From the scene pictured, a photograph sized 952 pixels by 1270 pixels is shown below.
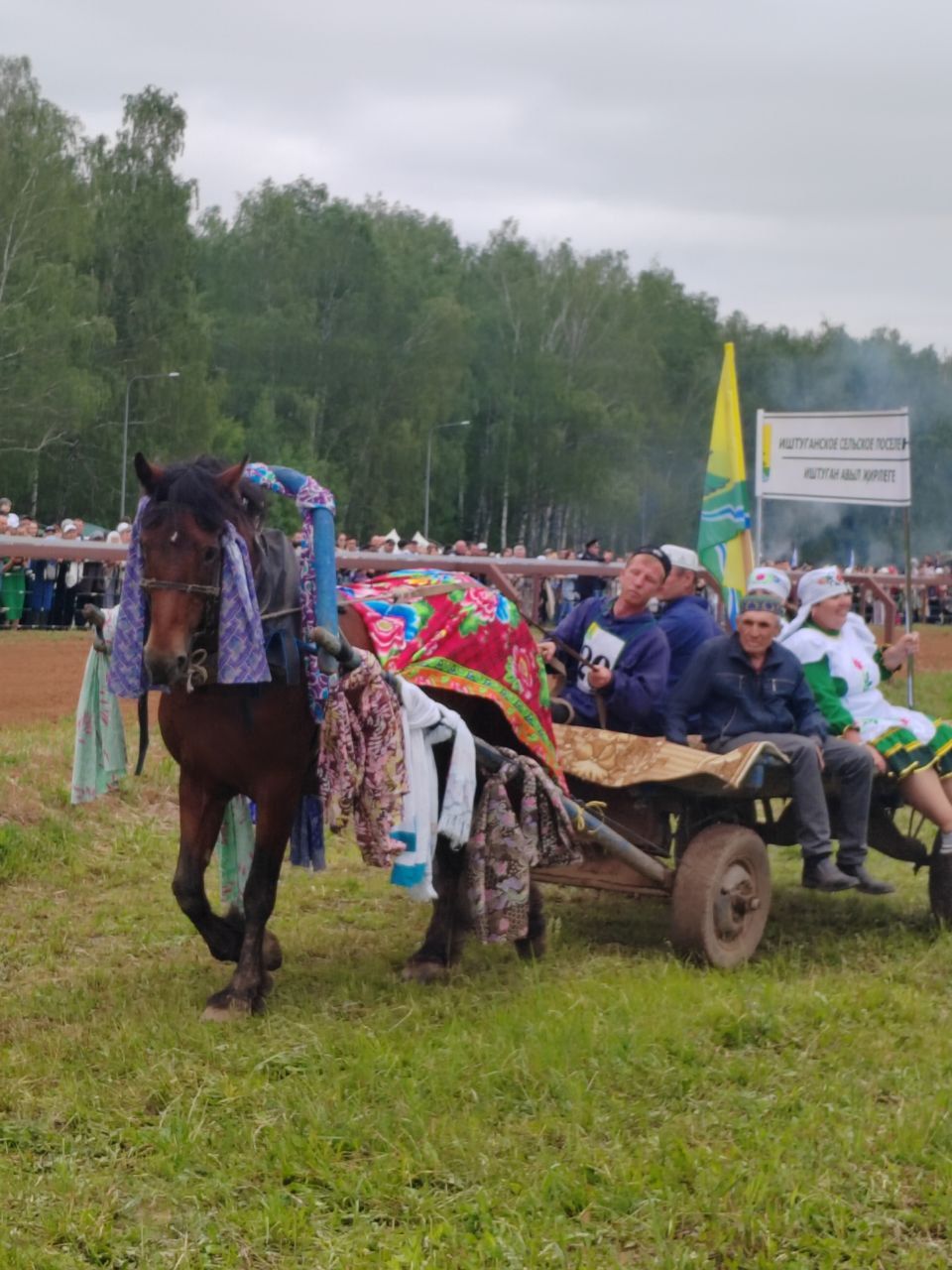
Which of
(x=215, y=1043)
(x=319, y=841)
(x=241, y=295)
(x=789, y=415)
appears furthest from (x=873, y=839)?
(x=241, y=295)

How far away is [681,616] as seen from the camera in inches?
299

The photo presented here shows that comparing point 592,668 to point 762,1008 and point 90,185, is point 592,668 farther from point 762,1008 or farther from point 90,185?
point 90,185

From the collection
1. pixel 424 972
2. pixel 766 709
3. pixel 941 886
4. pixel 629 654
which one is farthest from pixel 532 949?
pixel 941 886

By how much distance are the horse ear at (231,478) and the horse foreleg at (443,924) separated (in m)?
1.71

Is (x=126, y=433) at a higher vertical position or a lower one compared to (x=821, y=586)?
higher

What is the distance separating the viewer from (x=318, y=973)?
6.40 meters

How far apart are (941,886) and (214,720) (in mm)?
3501

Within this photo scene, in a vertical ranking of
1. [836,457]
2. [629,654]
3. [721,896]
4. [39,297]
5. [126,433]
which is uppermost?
[39,297]

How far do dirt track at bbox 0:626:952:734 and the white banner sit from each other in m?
5.01

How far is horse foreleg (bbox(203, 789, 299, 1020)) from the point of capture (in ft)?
18.5

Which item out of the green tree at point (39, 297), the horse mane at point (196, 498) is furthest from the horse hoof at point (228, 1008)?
the green tree at point (39, 297)

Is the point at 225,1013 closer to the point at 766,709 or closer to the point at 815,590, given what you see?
the point at 766,709

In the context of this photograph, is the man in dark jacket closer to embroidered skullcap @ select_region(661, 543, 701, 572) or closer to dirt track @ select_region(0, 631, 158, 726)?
embroidered skullcap @ select_region(661, 543, 701, 572)

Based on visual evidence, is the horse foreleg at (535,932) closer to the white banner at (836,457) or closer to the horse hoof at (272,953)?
the horse hoof at (272,953)
